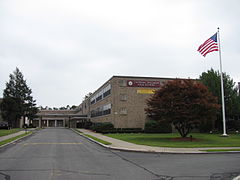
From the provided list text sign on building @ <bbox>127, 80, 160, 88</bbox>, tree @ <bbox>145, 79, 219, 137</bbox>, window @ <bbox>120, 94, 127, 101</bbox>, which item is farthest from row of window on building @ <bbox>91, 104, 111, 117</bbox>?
tree @ <bbox>145, 79, 219, 137</bbox>

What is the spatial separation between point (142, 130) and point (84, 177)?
3250 cm

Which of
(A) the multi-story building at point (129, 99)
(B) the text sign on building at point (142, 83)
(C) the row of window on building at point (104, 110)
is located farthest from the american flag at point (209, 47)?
(C) the row of window on building at point (104, 110)

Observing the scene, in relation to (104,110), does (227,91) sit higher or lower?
higher

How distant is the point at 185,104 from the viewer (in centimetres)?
2469

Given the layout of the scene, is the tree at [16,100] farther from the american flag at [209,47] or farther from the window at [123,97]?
the american flag at [209,47]

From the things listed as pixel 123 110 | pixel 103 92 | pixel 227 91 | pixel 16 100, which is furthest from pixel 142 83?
pixel 16 100

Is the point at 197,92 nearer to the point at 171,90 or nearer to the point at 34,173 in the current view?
the point at 171,90

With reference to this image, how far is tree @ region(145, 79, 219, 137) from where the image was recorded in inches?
973

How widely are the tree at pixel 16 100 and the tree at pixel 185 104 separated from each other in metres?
47.7

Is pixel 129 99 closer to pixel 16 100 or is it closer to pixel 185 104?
pixel 185 104

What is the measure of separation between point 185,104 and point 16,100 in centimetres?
5354

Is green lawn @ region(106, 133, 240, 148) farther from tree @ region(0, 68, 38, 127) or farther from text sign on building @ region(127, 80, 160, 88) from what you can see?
tree @ region(0, 68, 38, 127)

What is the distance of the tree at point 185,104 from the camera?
81.1 ft

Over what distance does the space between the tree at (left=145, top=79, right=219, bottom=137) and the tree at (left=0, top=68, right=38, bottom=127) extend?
1877 inches
